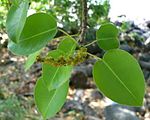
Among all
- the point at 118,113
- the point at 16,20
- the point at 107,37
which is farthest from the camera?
the point at 118,113

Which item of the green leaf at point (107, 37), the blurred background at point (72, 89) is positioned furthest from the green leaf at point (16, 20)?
the blurred background at point (72, 89)

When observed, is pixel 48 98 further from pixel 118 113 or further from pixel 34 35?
pixel 118 113

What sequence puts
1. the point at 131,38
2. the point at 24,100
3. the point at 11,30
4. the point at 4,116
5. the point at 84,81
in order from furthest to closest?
the point at 131,38, the point at 84,81, the point at 24,100, the point at 4,116, the point at 11,30

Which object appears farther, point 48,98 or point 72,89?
point 72,89

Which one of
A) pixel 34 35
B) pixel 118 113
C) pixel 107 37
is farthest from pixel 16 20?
pixel 118 113

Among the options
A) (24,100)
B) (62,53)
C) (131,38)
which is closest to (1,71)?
(24,100)

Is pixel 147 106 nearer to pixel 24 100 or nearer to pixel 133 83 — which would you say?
pixel 24 100
